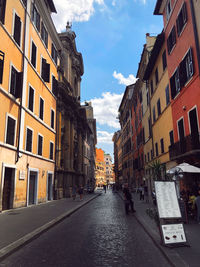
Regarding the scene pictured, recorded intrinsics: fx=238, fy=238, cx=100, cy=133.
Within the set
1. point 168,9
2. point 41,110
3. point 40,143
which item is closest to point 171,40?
point 168,9

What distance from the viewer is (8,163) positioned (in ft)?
48.8

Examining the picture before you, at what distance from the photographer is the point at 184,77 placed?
1536 cm

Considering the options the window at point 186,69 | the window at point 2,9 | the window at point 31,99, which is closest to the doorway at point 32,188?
the window at point 31,99

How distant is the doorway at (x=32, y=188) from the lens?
1905 centimetres

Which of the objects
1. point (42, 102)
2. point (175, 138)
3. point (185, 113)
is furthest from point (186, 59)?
point (42, 102)

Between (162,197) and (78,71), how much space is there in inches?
1527

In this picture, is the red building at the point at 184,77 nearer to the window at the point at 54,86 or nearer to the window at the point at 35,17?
the window at the point at 35,17

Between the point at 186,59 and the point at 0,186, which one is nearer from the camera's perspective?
the point at 0,186

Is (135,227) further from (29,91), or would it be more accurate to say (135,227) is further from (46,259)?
(29,91)

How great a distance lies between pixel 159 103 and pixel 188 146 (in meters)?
9.70

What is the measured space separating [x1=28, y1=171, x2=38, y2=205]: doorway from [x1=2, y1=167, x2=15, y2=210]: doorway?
3.60 metres

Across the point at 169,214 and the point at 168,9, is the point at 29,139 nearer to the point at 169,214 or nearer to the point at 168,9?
the point at 169,214

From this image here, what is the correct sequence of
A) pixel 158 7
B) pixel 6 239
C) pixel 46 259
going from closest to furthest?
1. pixel 46 259
2. pixel 6 239
3. pixel 158 7

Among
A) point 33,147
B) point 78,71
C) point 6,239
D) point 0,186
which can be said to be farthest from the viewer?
point 78,71
